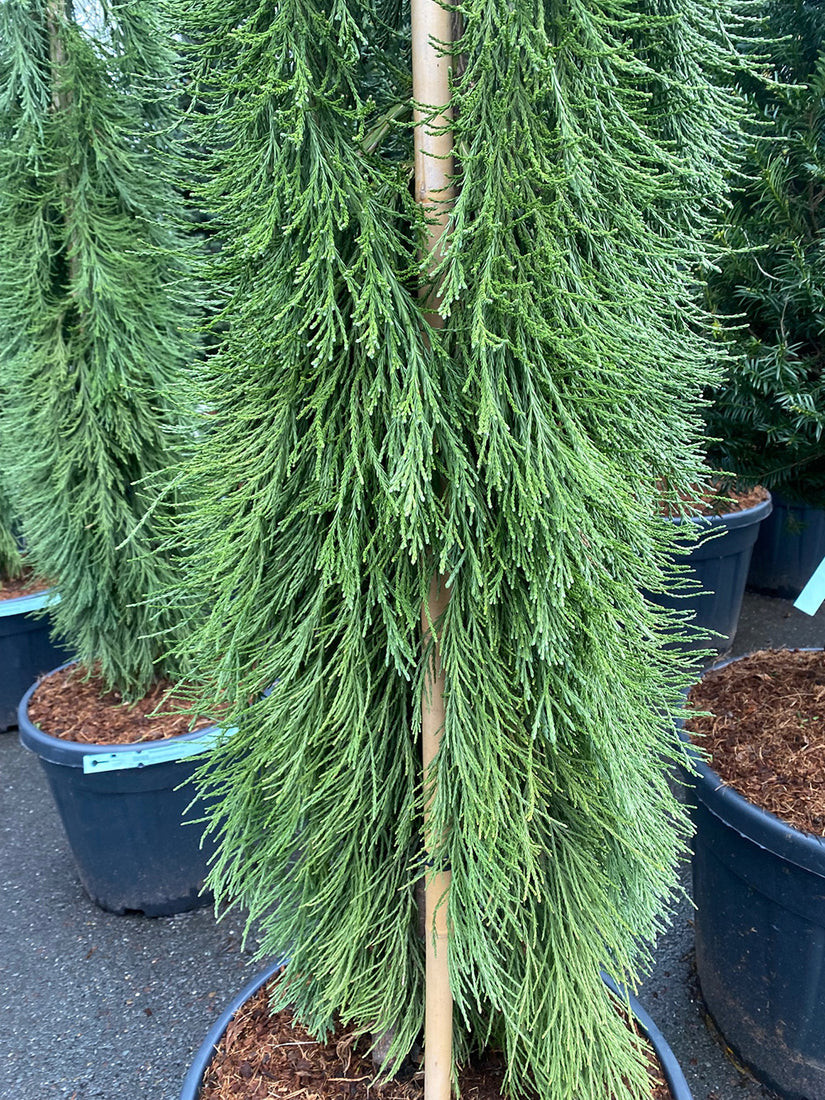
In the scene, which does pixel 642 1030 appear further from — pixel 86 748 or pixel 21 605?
pixel 21 605

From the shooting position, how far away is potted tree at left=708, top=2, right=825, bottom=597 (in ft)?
6.78

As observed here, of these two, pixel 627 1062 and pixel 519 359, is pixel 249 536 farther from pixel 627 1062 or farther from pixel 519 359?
pixel 627 1062

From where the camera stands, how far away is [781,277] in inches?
85.5

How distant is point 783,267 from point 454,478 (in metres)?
1.47

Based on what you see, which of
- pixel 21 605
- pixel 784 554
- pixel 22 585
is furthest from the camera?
pixel 784 554

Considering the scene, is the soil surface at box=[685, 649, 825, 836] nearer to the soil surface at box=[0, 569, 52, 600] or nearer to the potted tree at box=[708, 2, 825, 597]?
the potted tree at box=[708, 2, 825, 597]

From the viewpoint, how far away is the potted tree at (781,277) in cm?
207

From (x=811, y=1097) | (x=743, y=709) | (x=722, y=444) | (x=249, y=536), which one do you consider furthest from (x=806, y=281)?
(x=811, y=1097)

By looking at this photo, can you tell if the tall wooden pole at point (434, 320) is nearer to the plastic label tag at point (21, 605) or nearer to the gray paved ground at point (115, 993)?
the gray paved ground at point (115, 993)

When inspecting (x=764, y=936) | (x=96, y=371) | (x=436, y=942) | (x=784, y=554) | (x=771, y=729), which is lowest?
(x=784, y=554)

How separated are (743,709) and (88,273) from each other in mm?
2459

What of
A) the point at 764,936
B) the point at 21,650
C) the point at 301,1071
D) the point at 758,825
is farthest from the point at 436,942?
the point at 21,650

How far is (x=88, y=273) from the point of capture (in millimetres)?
2760

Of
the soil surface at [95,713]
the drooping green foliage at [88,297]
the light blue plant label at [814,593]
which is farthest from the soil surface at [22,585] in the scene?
the light blue plant label at [814,593]
